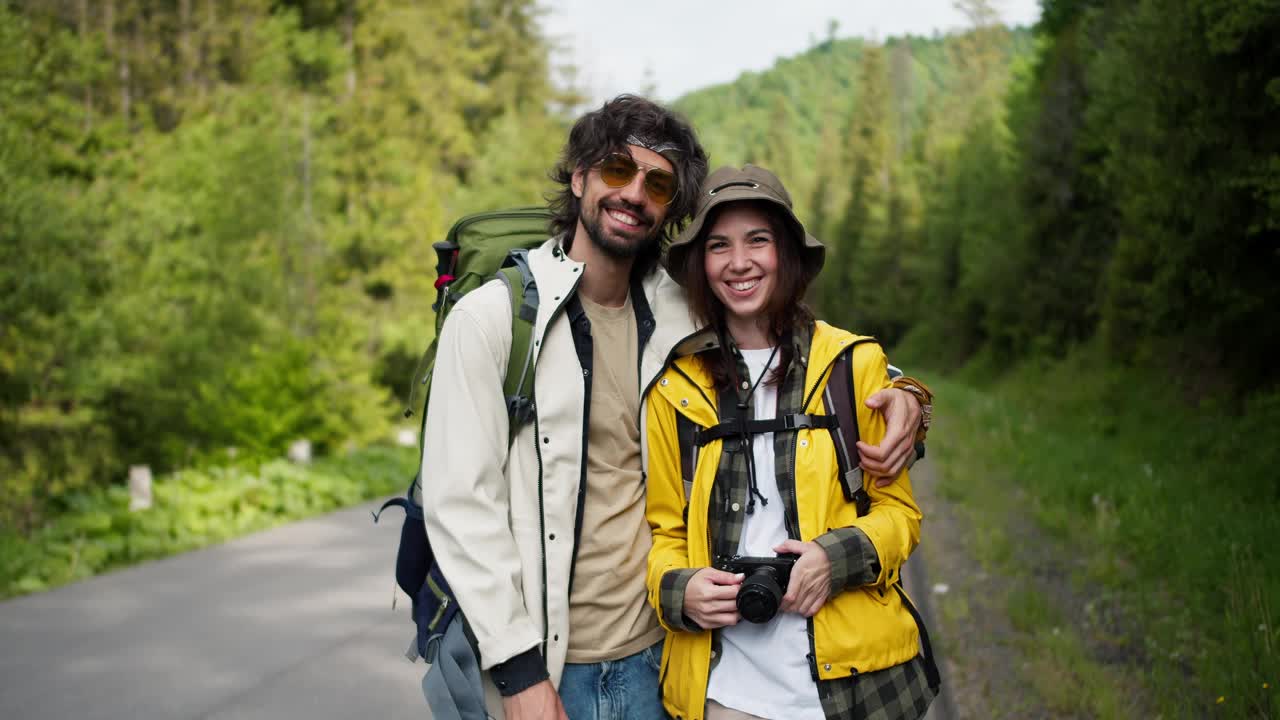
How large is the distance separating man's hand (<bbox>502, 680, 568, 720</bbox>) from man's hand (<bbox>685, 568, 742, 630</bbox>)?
1.38 ft

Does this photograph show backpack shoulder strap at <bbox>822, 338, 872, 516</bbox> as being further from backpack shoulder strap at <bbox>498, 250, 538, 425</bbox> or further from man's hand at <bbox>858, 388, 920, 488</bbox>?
backpack shoulder strap at <bbox>498, 250, 538, 425</bbox>

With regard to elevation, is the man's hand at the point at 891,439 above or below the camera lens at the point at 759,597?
above

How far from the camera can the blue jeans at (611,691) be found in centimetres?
263

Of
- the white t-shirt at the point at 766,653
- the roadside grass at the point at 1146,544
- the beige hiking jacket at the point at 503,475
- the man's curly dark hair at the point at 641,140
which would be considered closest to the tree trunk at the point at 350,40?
the roadside grass at the point at 1146,544

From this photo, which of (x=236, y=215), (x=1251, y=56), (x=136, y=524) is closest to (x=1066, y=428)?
(x=1251, y=56)

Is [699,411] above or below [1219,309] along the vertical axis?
above

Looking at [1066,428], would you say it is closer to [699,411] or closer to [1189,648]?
[1189,648]

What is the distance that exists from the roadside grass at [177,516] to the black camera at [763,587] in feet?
24.7

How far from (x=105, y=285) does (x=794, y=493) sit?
17.0 metres

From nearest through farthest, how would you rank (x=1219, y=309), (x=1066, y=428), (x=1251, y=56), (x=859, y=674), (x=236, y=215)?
(x=859, y=674) → (x=1251, y=56) → (x=1219, y=309) → (x=1066, y=428) → (x=236, y=215)

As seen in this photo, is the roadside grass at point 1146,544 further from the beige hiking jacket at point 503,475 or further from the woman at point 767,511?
the beige hiking jacket at point 503,475

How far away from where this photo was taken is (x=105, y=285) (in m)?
16.5

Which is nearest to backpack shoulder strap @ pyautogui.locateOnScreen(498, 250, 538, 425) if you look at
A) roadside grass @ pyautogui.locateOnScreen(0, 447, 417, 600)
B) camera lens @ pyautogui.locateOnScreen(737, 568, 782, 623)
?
camera lens @ pyautogui.locateOnScreen(737, 568, 782, 623)

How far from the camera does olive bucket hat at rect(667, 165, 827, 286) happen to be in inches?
106
